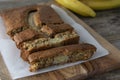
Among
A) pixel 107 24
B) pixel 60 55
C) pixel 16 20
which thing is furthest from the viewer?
pixel 107 24

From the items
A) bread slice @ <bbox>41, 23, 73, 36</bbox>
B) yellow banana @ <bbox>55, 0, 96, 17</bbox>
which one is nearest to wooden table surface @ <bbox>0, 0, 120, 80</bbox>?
yellow banana @ <bbox>55, 0, 96, 17</bbox>

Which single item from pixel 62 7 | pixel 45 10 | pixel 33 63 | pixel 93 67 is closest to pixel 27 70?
pixel 33 63

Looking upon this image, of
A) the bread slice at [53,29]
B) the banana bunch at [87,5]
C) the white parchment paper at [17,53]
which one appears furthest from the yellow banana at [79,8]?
the bread slice at [53,29]

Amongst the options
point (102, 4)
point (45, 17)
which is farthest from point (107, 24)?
point (45, 17)

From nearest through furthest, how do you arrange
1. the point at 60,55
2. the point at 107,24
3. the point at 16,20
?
the point at 60,55 < the point at 16,20 < the point at 107,24

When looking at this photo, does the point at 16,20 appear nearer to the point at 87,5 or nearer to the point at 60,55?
the point at 60,55

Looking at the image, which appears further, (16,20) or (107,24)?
(107,24)
